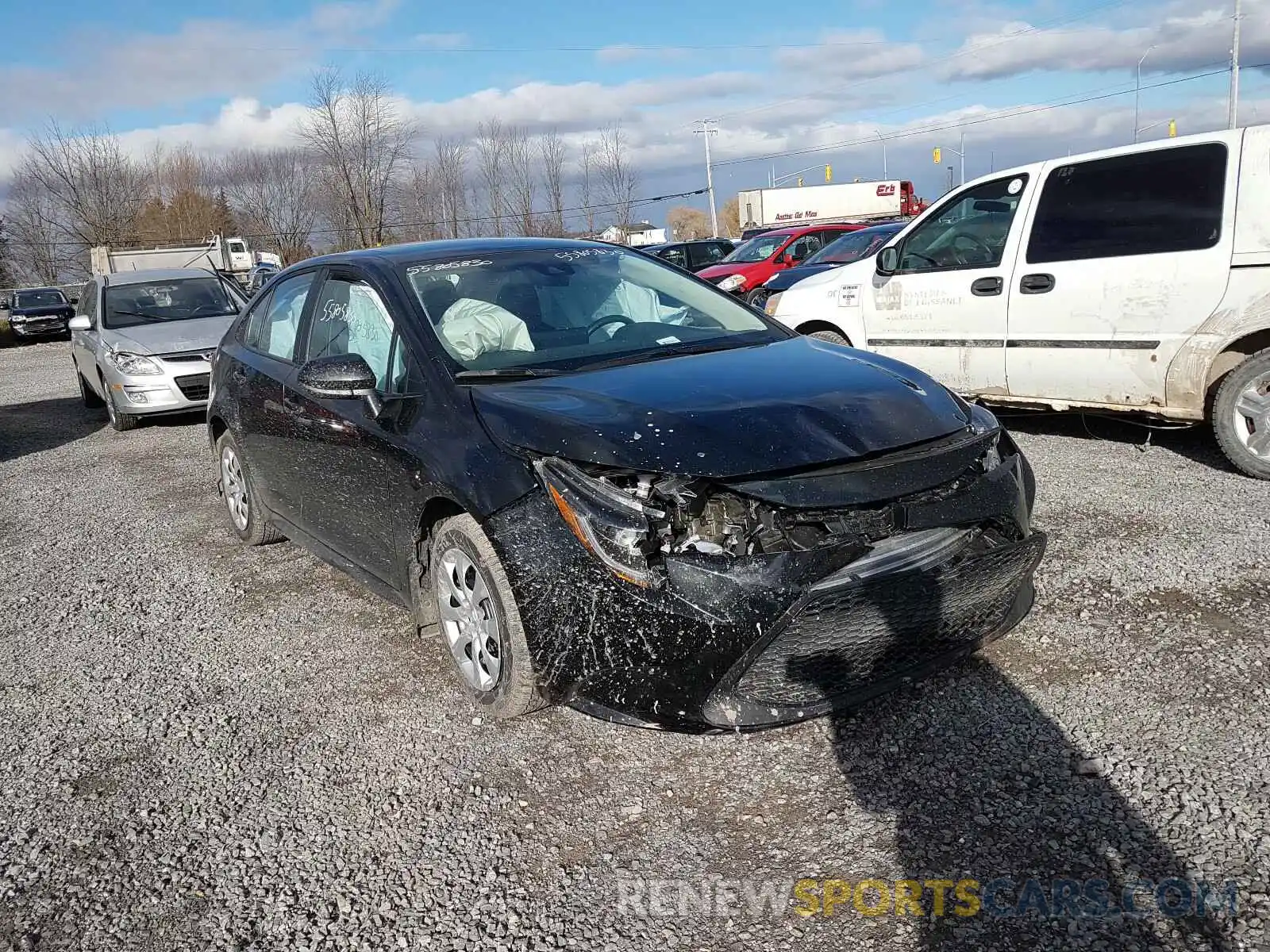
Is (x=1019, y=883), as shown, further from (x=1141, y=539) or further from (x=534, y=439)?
(x=1141, y=539)

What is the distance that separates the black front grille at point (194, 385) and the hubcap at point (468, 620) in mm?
7624

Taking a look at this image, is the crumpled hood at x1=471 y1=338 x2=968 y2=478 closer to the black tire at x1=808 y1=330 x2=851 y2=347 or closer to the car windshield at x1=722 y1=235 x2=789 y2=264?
the black tire at x1=808 y1=330 x2=851 y2=347

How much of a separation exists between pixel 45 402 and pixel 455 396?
1327 cm

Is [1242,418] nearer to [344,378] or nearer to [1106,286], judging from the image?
[1106,286]

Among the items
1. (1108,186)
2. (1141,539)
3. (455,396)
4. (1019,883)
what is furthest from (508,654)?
(1108,186)

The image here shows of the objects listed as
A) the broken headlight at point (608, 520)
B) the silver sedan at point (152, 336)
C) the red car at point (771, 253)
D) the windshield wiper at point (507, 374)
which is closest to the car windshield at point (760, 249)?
the red car at point (771, 253)

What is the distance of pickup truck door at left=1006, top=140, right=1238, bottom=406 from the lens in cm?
547

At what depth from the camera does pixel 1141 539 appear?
4.70 metres

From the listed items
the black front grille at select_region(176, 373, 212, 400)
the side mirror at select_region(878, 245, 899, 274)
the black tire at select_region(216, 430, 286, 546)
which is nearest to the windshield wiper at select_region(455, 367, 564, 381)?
the black tire at select_region(216, 430, 286, 546)

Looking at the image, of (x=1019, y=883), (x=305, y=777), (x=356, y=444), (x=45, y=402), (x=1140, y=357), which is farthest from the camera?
(x=45, y=402)

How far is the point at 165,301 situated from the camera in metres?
11.1

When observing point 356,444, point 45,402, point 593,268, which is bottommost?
point 45,402

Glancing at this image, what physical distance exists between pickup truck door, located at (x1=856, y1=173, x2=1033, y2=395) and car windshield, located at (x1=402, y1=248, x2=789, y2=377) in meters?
2.60

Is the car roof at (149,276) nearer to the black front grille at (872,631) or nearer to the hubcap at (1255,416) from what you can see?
the hubcap at (1255,416)
